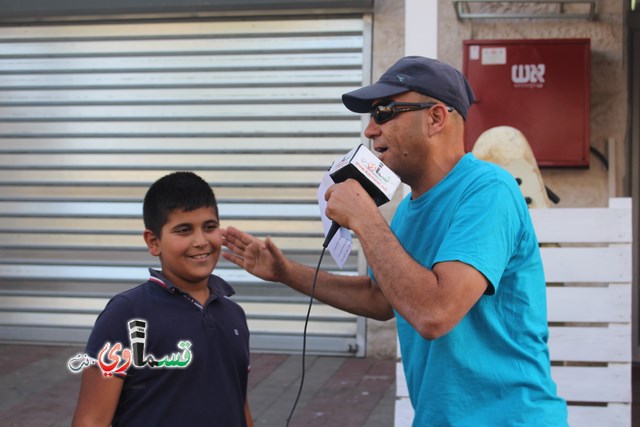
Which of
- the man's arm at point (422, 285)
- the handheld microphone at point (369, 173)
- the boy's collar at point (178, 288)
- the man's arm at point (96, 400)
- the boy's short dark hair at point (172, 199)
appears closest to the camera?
the man's arm at point (422, 285)

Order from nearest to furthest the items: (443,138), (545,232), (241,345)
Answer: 1. (443,138)
2. (241,345)
3. (545,232)

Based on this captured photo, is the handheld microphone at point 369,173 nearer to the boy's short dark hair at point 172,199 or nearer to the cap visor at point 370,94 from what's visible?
the cap visor at point 370,94

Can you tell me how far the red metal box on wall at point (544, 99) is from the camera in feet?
24.9

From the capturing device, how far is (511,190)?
2.49 m

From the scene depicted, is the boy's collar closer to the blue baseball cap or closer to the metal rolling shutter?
the blue baseball cap

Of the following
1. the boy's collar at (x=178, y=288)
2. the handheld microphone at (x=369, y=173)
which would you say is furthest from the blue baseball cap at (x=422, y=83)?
the boy's collar at (x=178, y=288)

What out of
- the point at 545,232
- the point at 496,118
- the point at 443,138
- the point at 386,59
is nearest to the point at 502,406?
the point at 443,138

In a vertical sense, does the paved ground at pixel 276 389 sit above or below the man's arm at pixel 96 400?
below

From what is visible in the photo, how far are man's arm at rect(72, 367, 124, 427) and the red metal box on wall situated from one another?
530cm

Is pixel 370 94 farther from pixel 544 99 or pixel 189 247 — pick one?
pixel 544 99

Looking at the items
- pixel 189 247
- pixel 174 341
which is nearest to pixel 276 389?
pixel 189 247

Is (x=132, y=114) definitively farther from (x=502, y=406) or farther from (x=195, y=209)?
(x=502, y=406)

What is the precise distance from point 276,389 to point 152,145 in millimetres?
2794

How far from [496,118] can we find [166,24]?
319cm
